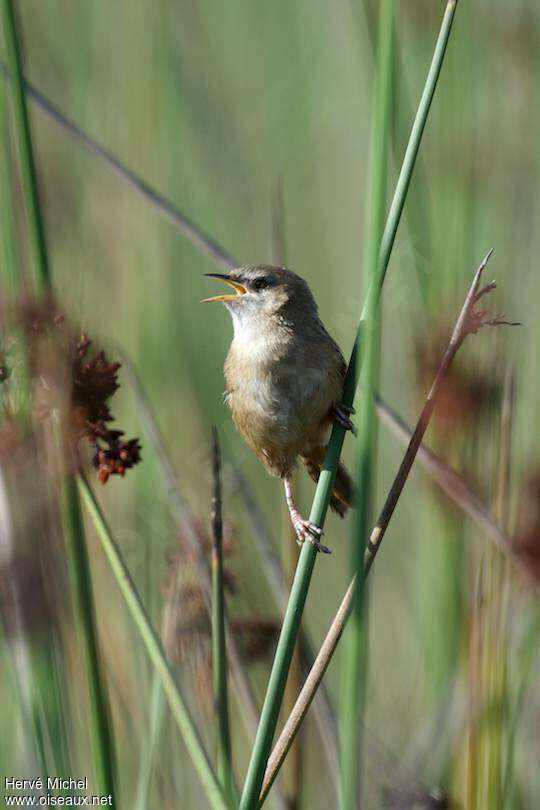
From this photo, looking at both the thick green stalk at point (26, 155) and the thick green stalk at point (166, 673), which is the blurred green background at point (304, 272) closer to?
the thick green stalk at point (26, 155)

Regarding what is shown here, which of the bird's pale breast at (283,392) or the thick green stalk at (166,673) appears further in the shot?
the bird's pale breast at (283,392)

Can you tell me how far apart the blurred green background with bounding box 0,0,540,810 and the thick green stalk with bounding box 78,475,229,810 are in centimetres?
22

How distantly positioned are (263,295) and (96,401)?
127 cm

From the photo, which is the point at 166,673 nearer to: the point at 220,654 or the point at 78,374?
the point at 220,654

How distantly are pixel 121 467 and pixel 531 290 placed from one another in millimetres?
1716

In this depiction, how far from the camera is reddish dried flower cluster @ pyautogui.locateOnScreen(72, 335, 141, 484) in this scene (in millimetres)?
1936

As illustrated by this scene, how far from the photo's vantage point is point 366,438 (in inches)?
68.9

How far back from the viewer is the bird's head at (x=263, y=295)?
3.11m

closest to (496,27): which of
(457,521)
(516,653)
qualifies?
(457,521)

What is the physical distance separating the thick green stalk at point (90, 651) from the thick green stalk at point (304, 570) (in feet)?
0.90

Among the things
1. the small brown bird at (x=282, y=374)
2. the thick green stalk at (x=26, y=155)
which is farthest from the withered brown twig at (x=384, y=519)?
the small brown bird at (x=282, y=374)

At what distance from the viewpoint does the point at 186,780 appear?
2.93 metres

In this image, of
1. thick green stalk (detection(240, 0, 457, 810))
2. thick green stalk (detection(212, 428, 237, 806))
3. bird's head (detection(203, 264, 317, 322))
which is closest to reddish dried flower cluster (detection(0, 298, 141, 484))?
thick green stalk (detection(212, 428, 237, 806))

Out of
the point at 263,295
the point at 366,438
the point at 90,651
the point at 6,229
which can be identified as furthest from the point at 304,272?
the point at 90,651
